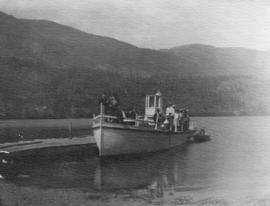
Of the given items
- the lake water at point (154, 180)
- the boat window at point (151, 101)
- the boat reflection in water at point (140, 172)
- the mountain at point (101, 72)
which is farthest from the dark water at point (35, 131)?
the lake water at point (154, 180)

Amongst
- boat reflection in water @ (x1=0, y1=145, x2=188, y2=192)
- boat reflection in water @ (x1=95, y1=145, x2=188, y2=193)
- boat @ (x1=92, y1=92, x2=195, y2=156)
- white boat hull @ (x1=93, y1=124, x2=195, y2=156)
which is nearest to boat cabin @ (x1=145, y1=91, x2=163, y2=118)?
boat @ (x1=92, y1=92, x2=195, y2=156)

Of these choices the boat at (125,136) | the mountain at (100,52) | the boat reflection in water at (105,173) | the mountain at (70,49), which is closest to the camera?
the boat reflection in water at (105,173)

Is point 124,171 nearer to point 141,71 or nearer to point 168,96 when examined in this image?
point 141,71

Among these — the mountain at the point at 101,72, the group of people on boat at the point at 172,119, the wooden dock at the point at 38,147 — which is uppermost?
the mountain at the point at 101,72

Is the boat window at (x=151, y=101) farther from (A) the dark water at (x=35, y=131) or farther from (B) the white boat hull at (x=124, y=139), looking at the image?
(A) the dark water at (x=35, y=131)

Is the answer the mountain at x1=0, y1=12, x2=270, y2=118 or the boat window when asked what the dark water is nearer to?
the mountain at x1=0, y1=12, x2=270, y2=118

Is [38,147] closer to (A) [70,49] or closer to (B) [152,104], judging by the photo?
(B) [152,104]
